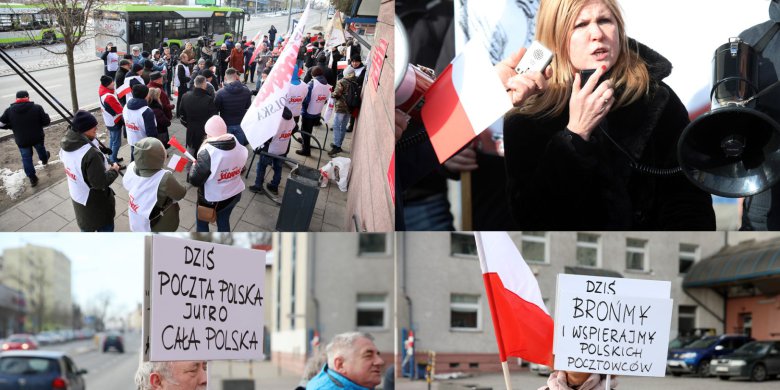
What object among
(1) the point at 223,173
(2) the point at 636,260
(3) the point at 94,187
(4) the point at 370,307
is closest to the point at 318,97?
(1) the point at 223,173

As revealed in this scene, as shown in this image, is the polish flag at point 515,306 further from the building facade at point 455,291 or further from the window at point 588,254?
the building facade at point 455,291

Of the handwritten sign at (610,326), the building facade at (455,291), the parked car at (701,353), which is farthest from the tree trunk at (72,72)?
the parked car at (701,353)

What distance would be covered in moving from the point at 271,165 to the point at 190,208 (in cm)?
116

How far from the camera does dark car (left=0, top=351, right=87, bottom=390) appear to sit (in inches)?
499

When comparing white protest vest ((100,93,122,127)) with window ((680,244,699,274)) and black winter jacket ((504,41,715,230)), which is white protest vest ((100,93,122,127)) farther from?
window ((680,244,699,274))

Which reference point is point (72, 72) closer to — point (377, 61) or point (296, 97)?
point (296, 97)

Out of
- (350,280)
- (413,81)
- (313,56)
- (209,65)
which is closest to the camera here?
(413,81)

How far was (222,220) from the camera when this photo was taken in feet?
28.2

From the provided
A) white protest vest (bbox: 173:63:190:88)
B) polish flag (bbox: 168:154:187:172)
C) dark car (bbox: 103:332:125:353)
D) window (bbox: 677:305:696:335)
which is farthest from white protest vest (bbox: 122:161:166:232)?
dark car (bbox: 103:332:125:353)

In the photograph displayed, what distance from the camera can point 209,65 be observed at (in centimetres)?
1048

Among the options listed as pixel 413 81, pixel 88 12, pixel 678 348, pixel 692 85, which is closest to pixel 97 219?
pixel 88 12

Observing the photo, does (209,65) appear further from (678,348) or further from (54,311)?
(54,311)

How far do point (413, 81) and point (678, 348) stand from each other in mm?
10987

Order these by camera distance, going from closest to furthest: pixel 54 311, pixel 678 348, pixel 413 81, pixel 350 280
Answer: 1. pixel 413 81
2. pixel 678 348
3. pixel 350 280
4. pixel 54 311
